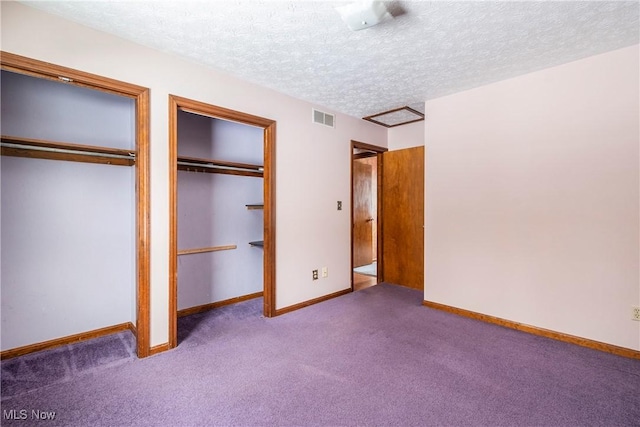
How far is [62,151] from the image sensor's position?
99.0 inches

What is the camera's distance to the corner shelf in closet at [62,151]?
2.31 metres

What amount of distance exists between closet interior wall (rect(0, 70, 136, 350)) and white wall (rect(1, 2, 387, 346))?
2.03 ft

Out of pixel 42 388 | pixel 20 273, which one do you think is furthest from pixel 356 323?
pixel 20 273

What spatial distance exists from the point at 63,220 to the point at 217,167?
152cm

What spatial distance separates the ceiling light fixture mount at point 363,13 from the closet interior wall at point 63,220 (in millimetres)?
2241

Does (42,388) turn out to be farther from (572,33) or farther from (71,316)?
(572,33)

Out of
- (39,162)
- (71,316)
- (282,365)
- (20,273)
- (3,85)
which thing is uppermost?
(3,85)

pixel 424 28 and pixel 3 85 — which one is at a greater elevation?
pixel 424 28

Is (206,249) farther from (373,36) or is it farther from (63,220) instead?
(373,36)

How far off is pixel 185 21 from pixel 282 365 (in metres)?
2.56

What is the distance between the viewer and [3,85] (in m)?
2.33

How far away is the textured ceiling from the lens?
1.90 meters

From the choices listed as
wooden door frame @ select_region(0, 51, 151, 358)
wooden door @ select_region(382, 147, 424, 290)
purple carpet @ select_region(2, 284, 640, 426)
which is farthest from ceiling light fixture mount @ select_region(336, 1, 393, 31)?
wooden door @ select_region(382, 147, 424, 290)

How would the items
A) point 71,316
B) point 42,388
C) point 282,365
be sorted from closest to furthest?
1. point 42,388
2. point 282,365
3. point 71,316
